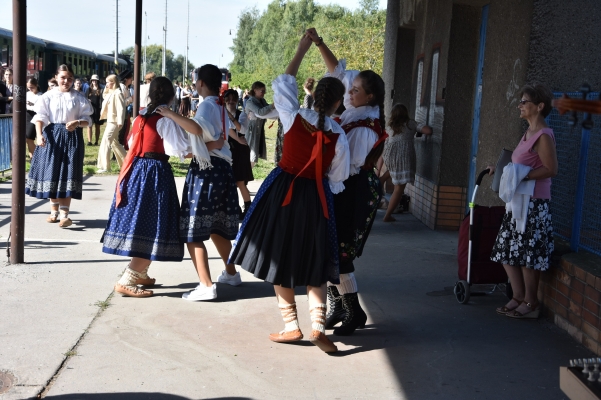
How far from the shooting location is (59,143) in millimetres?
8898

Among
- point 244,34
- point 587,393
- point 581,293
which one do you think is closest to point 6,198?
point 581,293

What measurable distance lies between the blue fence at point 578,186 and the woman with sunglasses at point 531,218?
0.73ft

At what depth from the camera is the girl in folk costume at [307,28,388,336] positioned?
511 centimetres

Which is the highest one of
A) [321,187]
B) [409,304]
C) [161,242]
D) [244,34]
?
[244,34]

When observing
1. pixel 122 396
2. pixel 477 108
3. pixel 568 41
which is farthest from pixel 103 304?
pixel 477 108

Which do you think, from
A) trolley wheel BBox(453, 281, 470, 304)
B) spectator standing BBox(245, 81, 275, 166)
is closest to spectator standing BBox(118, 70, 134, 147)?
spectator standing BBox(245, 81, 275, 166)

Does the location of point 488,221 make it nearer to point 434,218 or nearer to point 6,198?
point 434,218

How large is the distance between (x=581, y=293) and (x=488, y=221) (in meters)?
1.13

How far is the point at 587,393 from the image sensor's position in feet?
8.82

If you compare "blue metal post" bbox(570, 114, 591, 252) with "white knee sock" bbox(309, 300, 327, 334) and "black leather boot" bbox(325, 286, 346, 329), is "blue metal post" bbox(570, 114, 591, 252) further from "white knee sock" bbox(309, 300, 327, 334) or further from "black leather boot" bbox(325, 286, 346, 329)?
"white knee sock" bbox(309, 300, 327, 334)

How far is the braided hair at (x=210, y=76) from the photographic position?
6.05 metres

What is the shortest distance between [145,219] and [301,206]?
68.1 inches

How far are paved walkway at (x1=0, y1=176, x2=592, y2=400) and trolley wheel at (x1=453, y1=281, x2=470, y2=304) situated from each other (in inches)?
3.0

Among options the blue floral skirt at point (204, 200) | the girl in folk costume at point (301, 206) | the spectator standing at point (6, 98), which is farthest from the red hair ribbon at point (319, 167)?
the spectator standing at point (6, 98)
